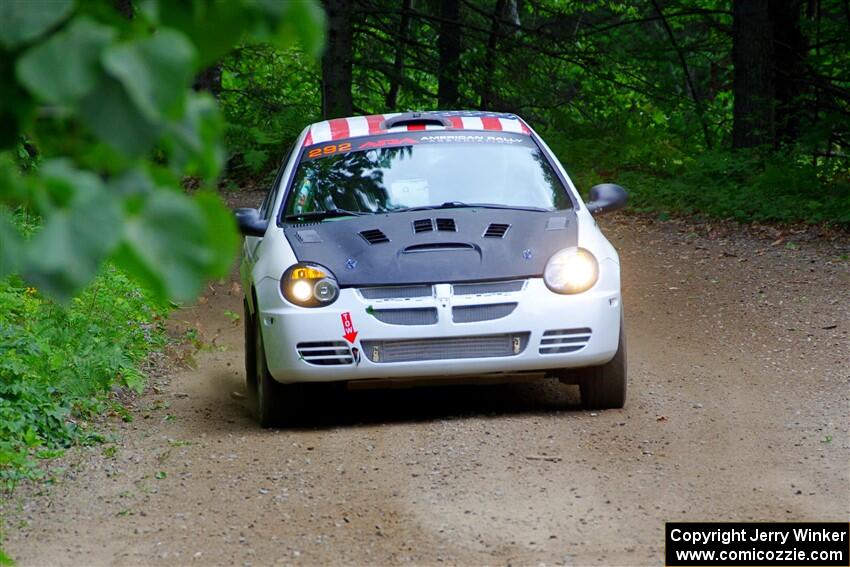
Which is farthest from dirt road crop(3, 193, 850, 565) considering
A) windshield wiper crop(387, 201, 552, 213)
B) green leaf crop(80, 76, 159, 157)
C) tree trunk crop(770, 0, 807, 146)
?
tree trunk crop(770, 0, 807, 146)

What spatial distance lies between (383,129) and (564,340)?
238cm

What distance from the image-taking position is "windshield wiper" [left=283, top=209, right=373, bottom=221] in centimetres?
776

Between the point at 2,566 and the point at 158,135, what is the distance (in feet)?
11.3

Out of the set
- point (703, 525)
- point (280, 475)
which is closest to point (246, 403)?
point (280, 475)

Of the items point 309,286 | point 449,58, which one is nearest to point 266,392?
point 309,286

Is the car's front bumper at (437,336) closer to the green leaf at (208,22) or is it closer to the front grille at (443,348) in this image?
the front grille at (443,348)

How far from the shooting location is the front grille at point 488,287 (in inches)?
273

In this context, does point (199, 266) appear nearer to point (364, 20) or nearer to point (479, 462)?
point (479, 462)

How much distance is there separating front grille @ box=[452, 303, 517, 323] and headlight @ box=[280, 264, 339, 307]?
70cm

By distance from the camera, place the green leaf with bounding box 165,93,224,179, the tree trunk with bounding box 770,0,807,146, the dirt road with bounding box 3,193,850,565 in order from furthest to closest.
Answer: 1. the tree trunk with bounding box 770,0,807,146
2. the dirt road with bounding box 3,193,850,565
3. the green leaf with bounding box 165,93,224,179

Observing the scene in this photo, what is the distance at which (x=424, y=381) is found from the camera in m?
7.12

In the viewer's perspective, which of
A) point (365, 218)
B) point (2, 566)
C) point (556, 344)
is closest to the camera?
point (2, 566)

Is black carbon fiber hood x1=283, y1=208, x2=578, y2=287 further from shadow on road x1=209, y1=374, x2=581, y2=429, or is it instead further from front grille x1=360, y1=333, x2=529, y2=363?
shadow on road x1=209, y1=374, x2=581, y2=429

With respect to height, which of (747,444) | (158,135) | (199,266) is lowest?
(747,444)
